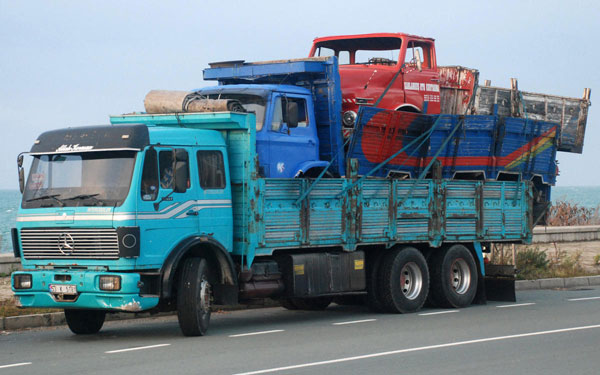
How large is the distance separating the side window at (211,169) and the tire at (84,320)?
2272 millimetres

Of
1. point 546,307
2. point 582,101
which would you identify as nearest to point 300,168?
point 546,307

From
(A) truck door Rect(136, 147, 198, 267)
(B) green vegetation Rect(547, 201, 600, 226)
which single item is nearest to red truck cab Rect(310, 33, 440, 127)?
(A) truck door Rect(136, 147, 198, 267)

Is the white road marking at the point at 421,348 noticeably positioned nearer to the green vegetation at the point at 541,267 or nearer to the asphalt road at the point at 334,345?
the asphalt road at the point at 334,345

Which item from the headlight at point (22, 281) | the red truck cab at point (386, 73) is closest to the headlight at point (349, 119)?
the red truck cab at point (386, 73)

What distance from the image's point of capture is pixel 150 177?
12.6 m

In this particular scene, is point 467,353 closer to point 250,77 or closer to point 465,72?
point 250,77

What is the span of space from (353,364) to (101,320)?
478cm

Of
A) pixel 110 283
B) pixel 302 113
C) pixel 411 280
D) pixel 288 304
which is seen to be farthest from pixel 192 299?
pixel 411 280

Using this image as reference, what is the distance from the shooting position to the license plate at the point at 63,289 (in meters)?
12.4

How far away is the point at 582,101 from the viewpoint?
1977 centimetres

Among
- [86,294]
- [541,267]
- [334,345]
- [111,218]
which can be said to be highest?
[111,218]

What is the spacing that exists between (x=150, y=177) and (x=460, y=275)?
22.7ft

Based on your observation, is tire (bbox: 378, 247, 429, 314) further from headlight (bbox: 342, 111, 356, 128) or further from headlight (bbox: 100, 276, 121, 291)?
headlight (bbox: 100, 276, 121, 291)

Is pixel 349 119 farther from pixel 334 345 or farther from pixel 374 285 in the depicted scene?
pixel 334 345
